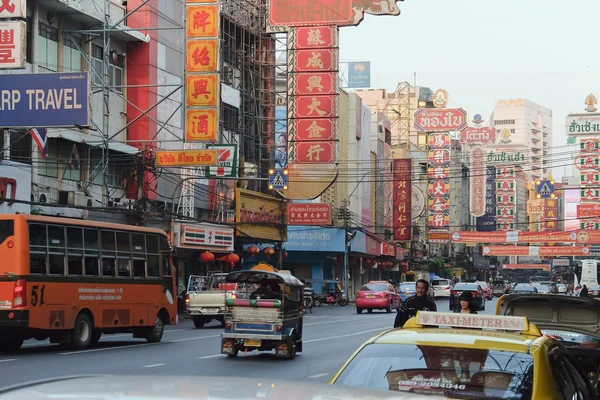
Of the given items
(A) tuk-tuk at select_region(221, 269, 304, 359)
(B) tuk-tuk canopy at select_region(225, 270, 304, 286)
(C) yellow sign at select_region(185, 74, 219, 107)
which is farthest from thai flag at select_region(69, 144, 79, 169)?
(A) tuk-tuk at select_region(221, 269, 304, 359)

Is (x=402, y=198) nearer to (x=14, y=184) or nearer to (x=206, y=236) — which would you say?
(x=206, y=236)

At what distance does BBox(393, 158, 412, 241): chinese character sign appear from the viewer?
89562 mm

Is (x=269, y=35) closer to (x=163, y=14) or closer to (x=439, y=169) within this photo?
(x=163, y=14)

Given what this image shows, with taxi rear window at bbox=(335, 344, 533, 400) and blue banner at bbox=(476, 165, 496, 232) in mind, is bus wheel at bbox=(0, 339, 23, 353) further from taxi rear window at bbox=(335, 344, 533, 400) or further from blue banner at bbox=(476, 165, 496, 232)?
blue banner at bbox=(476, 165, 496, 232)

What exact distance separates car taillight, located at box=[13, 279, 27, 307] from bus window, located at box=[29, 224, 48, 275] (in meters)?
0.42

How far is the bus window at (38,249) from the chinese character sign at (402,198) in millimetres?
67677

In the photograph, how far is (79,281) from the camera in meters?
23.7

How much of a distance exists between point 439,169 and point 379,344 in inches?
4224

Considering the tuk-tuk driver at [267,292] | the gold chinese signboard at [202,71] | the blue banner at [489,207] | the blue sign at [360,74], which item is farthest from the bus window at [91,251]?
the blue banner at [489,207]

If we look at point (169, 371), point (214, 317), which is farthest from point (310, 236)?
point (169, 371)

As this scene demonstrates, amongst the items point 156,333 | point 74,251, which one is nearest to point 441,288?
point 156,333

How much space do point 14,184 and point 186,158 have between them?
5679 mm

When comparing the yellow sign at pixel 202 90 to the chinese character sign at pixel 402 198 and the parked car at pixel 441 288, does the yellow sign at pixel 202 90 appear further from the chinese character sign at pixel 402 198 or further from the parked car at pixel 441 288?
the chinese character sign at pixel 402 198

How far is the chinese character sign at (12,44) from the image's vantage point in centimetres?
2775
